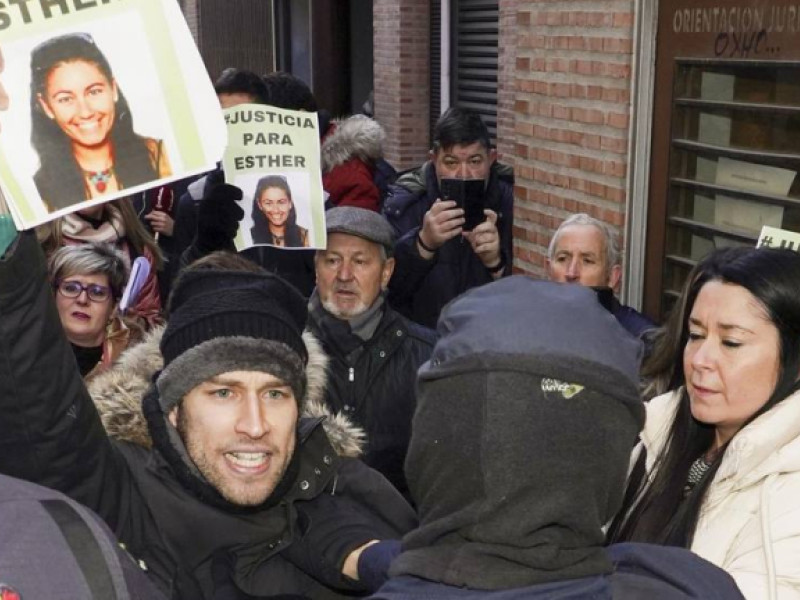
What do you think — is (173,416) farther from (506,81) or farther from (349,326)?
(506,81)

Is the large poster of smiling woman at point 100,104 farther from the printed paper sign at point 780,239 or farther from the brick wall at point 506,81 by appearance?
the brick wall at point 506,81

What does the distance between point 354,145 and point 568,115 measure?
1.51 meters

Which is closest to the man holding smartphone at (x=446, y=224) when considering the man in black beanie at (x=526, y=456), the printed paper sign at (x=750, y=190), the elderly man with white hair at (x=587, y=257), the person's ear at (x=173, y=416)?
the elderly man with white hair at (x=587, y=257)

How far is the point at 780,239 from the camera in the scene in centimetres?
351

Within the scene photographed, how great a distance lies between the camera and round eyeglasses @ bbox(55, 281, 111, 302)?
4.21 metres

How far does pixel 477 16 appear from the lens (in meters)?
11.5

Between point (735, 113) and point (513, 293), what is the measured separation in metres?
3.59

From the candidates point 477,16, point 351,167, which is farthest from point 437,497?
point 477,16

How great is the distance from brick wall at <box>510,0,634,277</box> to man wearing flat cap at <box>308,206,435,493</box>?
146 centimetres

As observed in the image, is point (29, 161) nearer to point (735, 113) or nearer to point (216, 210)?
point (216, 210)

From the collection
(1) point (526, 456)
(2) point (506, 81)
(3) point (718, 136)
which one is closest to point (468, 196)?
(3) point (718, 136)

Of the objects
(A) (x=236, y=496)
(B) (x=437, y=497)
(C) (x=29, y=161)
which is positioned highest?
(C) (x=29, y=161)

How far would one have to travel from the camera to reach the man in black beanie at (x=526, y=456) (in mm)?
1452

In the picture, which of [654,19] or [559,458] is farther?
[654,19]
